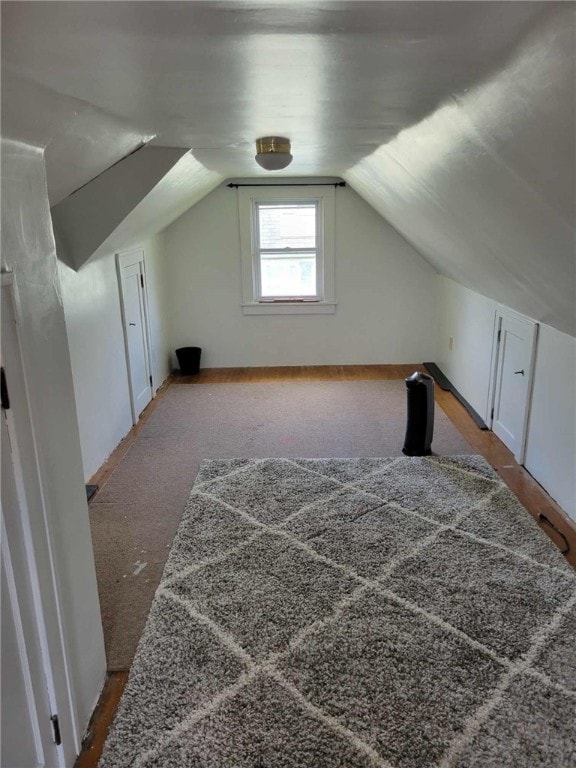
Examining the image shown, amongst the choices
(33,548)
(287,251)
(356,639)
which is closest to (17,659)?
(33,548)

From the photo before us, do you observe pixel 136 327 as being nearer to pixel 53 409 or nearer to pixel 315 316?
pixel 315 316

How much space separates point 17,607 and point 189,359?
14.2 feet

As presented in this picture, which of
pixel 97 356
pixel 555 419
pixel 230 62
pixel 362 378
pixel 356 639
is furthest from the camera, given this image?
pixel 362 378

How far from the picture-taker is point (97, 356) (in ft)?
11.5

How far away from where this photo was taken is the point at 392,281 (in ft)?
18.2

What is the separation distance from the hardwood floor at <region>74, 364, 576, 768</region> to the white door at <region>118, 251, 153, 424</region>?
18 cm

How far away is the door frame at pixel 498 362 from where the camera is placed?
127 inches

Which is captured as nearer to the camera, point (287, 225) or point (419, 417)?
point (419, 417)

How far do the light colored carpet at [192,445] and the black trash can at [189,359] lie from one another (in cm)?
39

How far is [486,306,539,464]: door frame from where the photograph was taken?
3.22 meters

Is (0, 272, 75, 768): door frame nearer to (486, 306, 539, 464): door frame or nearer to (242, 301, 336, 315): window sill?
(486, 306, 539, 464): door frame

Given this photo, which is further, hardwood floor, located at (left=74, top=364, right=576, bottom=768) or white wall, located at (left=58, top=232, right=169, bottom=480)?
white wall, located at (left=58, top=232, right=169, bottom=480)

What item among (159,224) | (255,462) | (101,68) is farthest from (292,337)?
(101,68)

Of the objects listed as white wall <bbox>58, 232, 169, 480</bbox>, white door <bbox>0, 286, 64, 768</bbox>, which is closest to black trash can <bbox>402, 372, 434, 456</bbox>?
white wall <bbox>58, 232, 169, 480</bbox>
